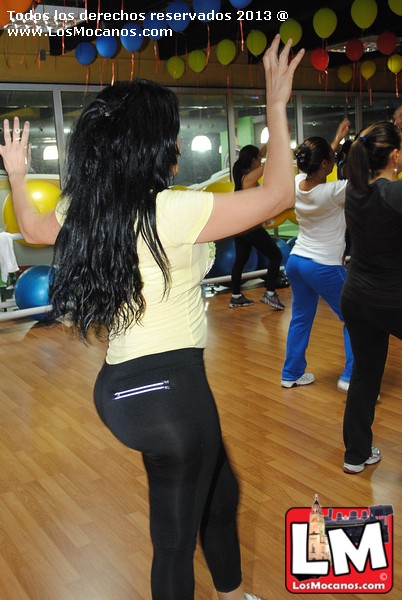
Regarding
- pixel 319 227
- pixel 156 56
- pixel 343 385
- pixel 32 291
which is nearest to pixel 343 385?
pixel 343 385

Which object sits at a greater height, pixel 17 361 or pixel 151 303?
pixel 151 303

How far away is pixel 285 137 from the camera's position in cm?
136

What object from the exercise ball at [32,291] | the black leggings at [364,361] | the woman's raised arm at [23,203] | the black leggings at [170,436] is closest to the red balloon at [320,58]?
the exercise ball at [32,291]

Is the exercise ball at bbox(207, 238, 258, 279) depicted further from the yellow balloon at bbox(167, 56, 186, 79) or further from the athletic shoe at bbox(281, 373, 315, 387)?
the athletic shoe at bbox(281, 373, 315, 387)

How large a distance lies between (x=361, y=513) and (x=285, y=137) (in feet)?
5.28

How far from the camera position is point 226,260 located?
23.6 feet

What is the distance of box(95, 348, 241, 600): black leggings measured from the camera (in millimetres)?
1398

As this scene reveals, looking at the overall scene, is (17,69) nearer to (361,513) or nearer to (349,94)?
(349,94)

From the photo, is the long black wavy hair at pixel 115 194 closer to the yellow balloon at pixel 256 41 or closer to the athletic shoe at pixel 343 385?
the athletic shoe at pixel 343 385

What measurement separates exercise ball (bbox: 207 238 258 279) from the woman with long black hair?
224 inches


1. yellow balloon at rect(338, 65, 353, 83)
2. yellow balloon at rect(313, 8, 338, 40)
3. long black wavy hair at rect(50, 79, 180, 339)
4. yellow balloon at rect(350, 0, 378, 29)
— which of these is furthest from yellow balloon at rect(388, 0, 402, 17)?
long black wavy hair at rect(50, 79, 180, 339)

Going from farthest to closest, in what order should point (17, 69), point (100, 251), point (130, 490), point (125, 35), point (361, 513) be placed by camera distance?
point (17, 69)
point (125, 35)
point (130, 490)
point (361, 513)
point (100, 251)

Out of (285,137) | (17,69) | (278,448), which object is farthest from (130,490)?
(17,69)

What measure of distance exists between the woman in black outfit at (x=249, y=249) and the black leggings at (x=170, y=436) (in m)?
4.84
